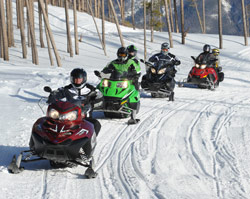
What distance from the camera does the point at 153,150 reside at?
24.4 ft

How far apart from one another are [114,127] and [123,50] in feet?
8.86

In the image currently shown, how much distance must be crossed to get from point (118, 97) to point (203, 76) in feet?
21.8

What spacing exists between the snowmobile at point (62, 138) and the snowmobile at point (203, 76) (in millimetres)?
10176

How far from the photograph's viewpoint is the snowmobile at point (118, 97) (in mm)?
9781

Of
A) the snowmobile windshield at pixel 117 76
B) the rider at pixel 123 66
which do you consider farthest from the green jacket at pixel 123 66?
the snowmobile windshield at pixel 117 76

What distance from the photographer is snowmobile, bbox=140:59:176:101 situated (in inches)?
517

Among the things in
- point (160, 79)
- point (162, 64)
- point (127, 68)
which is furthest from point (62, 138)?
point (162, 64)

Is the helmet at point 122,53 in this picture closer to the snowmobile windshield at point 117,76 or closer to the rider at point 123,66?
the rider at point 123,66

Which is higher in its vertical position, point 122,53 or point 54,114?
point 122,53

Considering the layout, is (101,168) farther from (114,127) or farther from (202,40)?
Result: (202,40)

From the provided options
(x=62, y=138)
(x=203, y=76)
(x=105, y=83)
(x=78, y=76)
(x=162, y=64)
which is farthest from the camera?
(x=203, y=76)

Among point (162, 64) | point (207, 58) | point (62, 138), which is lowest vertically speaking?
point (62, 138)

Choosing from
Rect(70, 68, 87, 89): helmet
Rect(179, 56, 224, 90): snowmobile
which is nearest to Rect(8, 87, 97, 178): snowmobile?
Rect(70, 68, 87, 89): helmet

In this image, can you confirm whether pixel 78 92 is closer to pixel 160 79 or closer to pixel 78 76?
pixel 78 76
